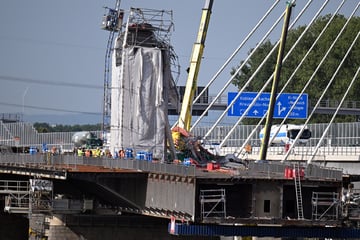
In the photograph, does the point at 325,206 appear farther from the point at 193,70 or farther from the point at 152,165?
the point at 193,70

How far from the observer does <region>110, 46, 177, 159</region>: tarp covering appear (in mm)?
77812

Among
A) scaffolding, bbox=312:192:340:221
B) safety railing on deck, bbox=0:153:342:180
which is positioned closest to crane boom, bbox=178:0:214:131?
safety railing on deck, bbox=0:153:342:180

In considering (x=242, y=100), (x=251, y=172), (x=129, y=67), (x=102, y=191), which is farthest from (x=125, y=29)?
(x=242, y=100)

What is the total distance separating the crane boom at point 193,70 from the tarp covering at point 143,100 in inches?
219

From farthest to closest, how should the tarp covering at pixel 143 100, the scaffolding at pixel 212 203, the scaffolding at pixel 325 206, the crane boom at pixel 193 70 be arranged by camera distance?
the crane boom at pixel 193 70
the tarp covering at pixel 143 100
the scaffolding at pixel 325 206
the scaffolding at pixel 212 203

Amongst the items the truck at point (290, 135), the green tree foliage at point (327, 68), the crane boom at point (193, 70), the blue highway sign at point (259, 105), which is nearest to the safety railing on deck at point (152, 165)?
the crane boom at point (193, 70)

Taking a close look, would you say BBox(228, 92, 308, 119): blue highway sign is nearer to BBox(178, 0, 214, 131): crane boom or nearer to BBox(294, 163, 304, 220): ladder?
BBox(178, 0, 214, 131): crane boom

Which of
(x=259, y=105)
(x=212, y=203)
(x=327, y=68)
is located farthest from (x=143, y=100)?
(x=327, y=68)

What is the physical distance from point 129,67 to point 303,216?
22.2 metres

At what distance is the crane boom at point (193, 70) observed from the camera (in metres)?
84.9

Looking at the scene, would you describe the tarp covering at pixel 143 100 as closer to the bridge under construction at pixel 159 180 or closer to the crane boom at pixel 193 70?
the bridge under construction at pixel 159 180

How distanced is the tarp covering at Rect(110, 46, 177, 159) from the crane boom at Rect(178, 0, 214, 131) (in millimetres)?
5559

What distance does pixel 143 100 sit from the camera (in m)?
78.2

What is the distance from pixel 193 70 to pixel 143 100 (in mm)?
9625
